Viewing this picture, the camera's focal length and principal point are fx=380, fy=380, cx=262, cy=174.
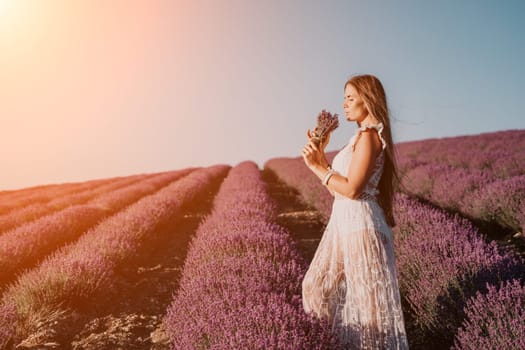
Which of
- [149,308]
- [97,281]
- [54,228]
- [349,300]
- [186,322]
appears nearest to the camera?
[349,300]

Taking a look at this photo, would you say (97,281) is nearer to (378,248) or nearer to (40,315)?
(40,315)

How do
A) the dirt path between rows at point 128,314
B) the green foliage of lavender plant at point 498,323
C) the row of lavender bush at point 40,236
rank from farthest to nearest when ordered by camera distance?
the row of lavender bush at point 40,236, the dirt path between rows at point 128,314, the green foliage of lavender plant at point 498,323

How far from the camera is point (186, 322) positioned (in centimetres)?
246

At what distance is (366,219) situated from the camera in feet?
6.79

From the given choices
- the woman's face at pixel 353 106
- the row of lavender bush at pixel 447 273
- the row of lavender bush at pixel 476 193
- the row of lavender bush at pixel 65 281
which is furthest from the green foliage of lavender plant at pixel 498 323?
the row of lavender bush at pixel 65 281

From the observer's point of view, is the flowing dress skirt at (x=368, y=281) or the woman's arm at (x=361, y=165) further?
the flowing dress skirt at (x=368, y=281)

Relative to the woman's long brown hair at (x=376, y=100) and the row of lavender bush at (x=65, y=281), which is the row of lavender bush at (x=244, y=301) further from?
the row of lavender bush at (x=65, y=281)

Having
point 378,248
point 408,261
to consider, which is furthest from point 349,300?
point 408,261

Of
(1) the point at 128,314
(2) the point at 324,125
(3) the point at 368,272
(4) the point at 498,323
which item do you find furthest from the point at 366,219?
(1) the point at 128,314

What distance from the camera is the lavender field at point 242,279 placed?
221 centimetres

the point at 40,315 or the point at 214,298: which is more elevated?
the point at 214,298

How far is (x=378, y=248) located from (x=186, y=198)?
927 cm

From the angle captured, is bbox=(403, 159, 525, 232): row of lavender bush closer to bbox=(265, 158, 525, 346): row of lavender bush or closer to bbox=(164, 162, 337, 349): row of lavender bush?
bbox=(265, 158, 525, 346): row of lavender bush

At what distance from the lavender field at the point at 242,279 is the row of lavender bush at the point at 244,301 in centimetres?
1
